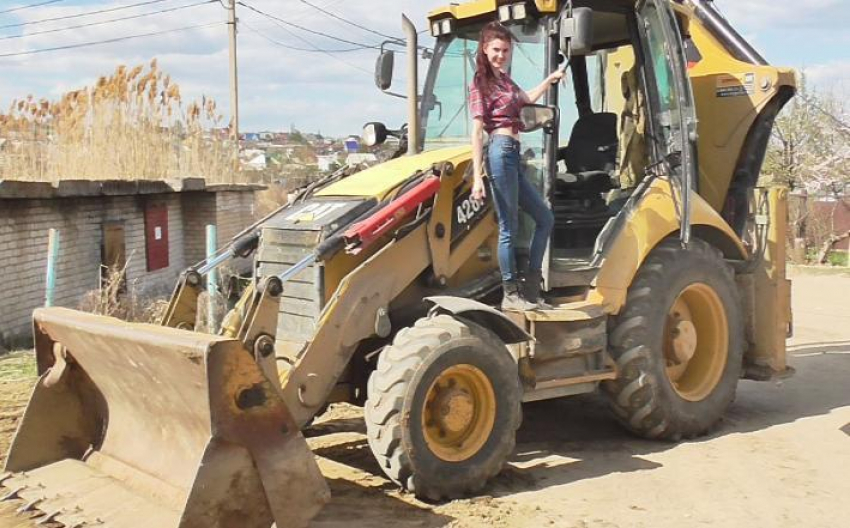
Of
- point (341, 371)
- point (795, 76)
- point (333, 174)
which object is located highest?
point (795, 76)

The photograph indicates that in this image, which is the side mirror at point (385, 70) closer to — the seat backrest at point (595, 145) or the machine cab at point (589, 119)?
the machine cab at point (589, 119)

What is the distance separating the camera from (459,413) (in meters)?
5.27

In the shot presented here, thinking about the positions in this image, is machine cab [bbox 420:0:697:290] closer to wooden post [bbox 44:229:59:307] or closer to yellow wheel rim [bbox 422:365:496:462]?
yellow wheel rim [bbox 422:365:496:462]

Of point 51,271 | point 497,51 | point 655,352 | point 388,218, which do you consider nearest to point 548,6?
point 497,51

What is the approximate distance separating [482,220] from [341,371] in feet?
4.66

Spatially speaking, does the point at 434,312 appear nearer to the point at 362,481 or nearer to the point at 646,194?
the point at 362,481

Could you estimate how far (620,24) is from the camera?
689 cm

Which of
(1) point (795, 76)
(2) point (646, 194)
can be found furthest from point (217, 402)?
(1) point (795, 76)

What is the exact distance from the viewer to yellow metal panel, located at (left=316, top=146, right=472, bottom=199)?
5949 millimetres

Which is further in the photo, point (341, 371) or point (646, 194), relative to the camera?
point (646, 194)

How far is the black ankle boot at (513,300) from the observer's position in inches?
227

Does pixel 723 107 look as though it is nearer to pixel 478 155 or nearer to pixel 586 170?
pixel 586 170

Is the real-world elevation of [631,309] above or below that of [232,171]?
below

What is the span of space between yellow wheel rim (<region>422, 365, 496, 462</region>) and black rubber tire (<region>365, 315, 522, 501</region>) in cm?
3
